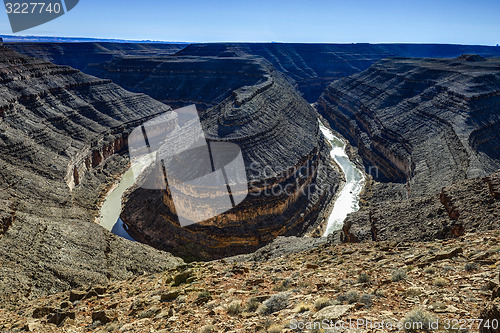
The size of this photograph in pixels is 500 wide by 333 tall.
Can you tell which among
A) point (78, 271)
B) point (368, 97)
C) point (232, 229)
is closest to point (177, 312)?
point (78, 271)

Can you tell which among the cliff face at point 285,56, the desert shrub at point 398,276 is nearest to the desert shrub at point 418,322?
the desert shrub at point 398,276

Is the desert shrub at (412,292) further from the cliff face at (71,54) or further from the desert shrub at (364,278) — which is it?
the cliff face at (71,54)

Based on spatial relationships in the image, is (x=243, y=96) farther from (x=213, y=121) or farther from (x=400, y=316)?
(x=400, y=316)

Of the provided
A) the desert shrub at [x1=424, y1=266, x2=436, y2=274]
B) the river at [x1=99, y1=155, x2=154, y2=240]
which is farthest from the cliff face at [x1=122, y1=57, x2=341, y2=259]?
the desert shrub at [x1=424, y1=266, x2=436, y2=274]

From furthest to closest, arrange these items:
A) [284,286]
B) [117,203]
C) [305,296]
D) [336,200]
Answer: [336,200], [117,203], [284,286], [305,296]

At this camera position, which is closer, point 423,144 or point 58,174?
point 58,174

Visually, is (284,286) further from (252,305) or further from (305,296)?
(252,305)

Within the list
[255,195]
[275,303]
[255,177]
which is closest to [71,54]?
[255,177]
